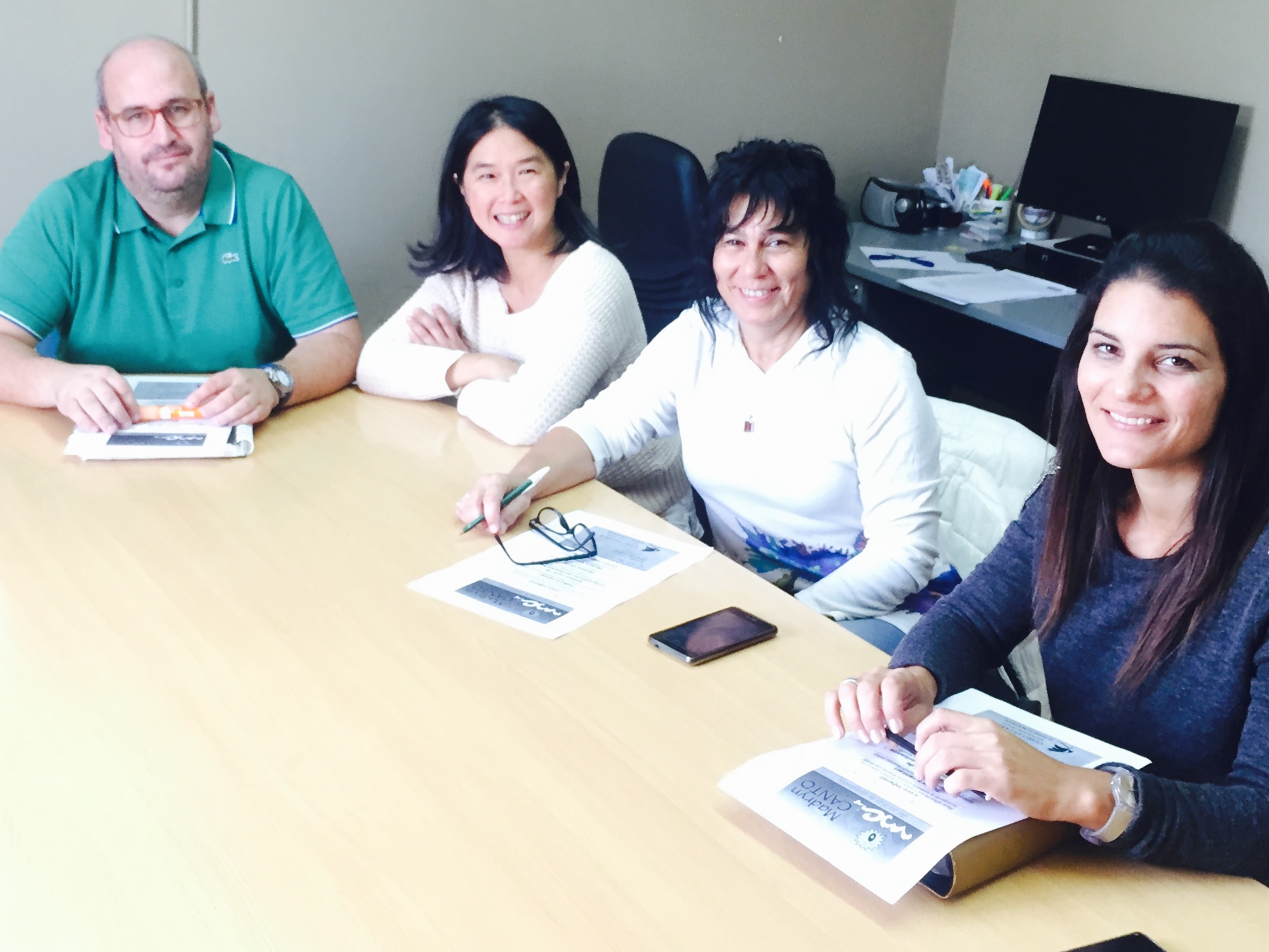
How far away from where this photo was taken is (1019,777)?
0.97 meters

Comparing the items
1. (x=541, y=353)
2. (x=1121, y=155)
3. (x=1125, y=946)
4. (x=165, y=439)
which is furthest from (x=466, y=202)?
(x=1121, y=155)

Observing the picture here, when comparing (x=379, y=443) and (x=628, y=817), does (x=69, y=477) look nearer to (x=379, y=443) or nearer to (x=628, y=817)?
(x=379, y=443)

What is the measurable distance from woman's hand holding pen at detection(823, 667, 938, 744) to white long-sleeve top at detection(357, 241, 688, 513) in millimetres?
911

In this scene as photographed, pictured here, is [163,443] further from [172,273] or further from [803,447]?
[803,447]

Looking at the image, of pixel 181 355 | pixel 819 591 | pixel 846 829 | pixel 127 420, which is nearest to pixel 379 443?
pixel 127 420

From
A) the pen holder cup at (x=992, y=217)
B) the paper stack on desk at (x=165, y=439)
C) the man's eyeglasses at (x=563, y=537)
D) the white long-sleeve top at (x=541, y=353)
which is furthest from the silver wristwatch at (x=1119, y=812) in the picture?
the pen holder cup at (x=992, y=217)

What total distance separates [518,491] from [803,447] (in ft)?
1.43

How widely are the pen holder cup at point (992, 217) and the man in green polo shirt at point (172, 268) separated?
2.22 m

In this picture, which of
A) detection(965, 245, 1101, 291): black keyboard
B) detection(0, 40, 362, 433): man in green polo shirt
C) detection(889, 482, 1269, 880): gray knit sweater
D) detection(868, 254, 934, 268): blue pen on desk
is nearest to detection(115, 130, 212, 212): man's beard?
detection(0, 40, 362, 433): man in green polo shirt

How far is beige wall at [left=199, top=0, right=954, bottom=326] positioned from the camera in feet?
9.20

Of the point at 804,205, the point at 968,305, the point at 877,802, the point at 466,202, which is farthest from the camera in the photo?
the point at 968,305

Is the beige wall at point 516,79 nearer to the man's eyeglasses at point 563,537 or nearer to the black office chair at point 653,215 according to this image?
the black office chair at point 653,215

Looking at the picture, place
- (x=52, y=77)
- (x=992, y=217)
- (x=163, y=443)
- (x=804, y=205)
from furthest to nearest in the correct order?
(x=992, y=217) < (x=52, y=77) < (x=163, y=443) < (x=804, y=205)

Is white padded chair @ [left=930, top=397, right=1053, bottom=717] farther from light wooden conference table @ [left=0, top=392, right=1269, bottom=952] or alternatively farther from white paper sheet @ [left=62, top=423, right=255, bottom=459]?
white paper sheet @ [left=62, top=423, right=255, bottom=459]
